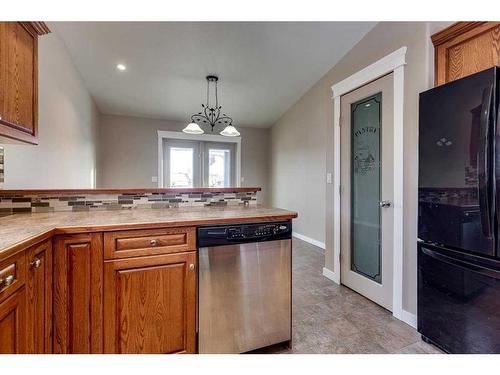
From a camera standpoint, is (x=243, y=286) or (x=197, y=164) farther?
(x=197, y=164)

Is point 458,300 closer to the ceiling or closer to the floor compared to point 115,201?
closer to the floor

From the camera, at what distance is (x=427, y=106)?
1.59 meters

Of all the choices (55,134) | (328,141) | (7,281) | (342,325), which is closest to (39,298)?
(7,281)

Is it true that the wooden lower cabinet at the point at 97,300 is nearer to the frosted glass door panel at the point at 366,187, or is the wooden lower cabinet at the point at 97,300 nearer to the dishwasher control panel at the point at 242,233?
the dishwasher control panel at the point at 242,233

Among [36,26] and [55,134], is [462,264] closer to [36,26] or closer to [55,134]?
[36,26]

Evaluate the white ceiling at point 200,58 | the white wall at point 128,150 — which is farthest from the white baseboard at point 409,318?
the white wall at point 128,150

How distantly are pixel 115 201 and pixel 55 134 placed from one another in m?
1.41

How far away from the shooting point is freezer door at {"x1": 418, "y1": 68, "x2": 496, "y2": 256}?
1272 millimetres

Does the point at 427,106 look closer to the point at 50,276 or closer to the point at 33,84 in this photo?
the point at 50,276

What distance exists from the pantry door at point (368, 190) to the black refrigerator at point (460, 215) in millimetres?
477

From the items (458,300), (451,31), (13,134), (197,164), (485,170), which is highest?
(451,31)

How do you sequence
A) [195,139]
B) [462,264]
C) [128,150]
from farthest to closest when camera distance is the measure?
[195,139] → [128,150] → [462,264]

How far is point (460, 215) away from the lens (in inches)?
54.9

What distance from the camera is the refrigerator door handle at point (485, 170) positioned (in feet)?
4.15
